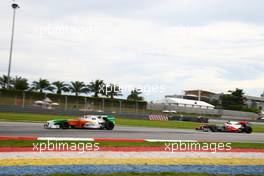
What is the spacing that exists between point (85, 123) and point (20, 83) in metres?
58.0

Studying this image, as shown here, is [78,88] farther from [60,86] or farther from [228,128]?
[228,128]

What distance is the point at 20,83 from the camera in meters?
78.8

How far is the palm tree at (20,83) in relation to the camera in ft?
256

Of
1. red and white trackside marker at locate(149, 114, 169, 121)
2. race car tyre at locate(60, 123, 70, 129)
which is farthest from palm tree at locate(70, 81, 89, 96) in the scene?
race car tyre at locate(60, 123, 70, 129)

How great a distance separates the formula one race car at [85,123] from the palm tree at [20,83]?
185 ft

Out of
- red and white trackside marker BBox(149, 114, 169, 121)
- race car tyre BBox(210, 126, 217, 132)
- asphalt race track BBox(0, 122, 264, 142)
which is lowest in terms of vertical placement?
asphalt race track BBox(0, 122, 264, 142)

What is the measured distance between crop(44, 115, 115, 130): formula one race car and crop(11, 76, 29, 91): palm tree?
185 feet

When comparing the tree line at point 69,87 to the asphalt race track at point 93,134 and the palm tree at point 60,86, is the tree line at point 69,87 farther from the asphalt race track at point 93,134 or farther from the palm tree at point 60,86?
the asphalt race track at point 93,134

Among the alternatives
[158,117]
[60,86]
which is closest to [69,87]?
[60,86]

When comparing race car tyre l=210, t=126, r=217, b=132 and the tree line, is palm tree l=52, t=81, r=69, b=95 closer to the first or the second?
the tree line

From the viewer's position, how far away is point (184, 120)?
166 ft

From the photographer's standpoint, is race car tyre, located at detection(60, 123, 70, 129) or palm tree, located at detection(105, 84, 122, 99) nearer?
race car tyre, located at detection(60, 123, 70, 129)

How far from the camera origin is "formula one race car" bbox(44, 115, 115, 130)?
22.8m

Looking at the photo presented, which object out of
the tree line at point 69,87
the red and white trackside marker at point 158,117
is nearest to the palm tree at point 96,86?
the tree line at point 69,87
